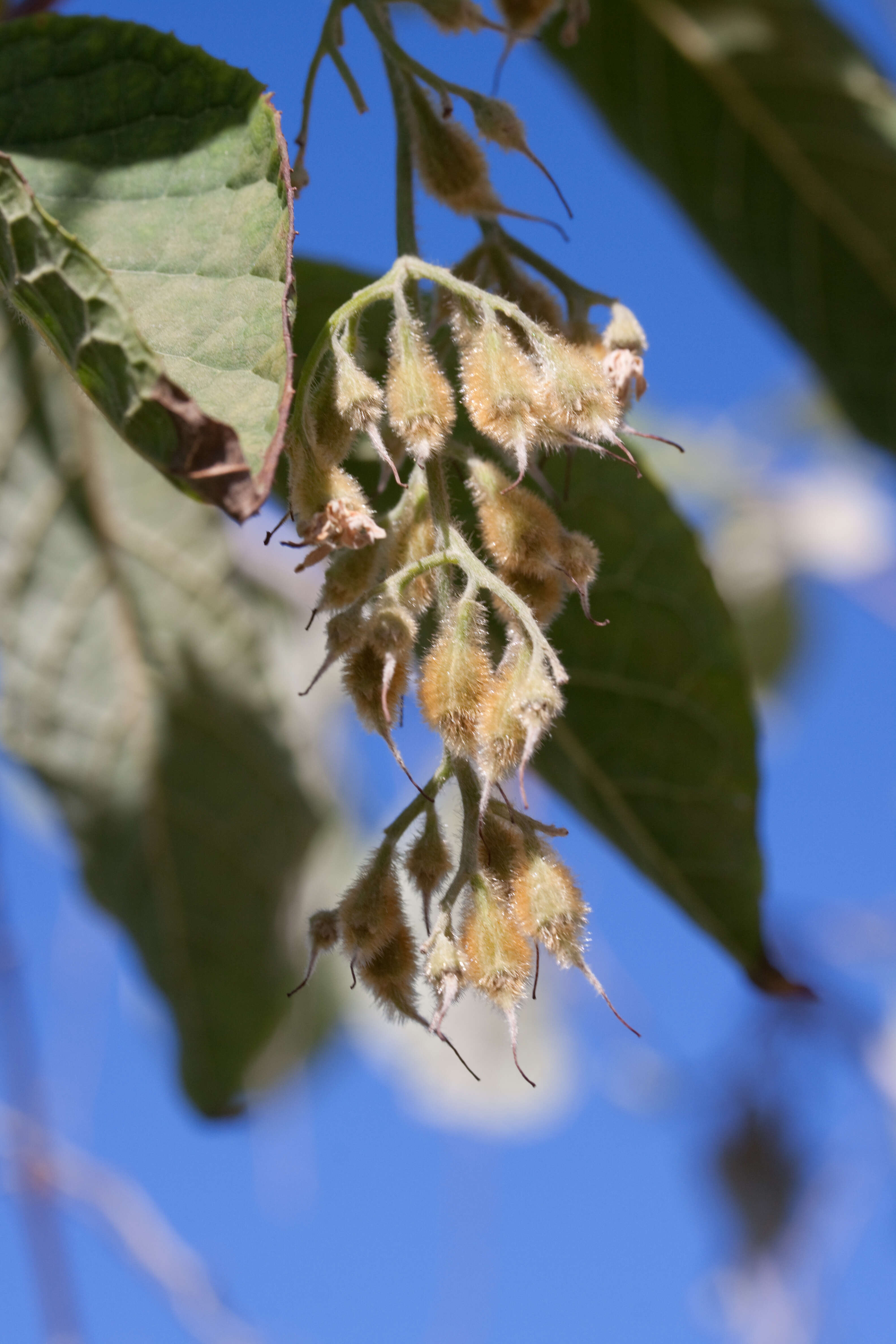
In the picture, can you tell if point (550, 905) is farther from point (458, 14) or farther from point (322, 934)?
point (458, 14)

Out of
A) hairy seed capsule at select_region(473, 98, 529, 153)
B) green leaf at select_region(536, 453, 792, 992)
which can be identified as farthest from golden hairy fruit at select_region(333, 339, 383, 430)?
green leaf at select_region(536, 453, 792, 992)

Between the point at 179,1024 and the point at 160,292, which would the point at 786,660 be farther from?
the point at 160,292

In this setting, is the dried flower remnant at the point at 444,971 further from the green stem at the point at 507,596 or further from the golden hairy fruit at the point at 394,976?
the green stem at the point at 507,596

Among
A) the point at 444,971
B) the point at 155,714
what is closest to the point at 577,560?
the point at 444,971

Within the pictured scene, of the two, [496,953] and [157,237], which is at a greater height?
[157,237]

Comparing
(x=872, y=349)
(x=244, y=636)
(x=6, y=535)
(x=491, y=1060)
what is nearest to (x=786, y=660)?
(x=491, y=1060)

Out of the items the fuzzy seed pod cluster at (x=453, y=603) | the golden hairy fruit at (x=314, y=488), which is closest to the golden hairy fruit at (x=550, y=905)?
the fuzzy seed pod cluster at (x=453, y=603)
